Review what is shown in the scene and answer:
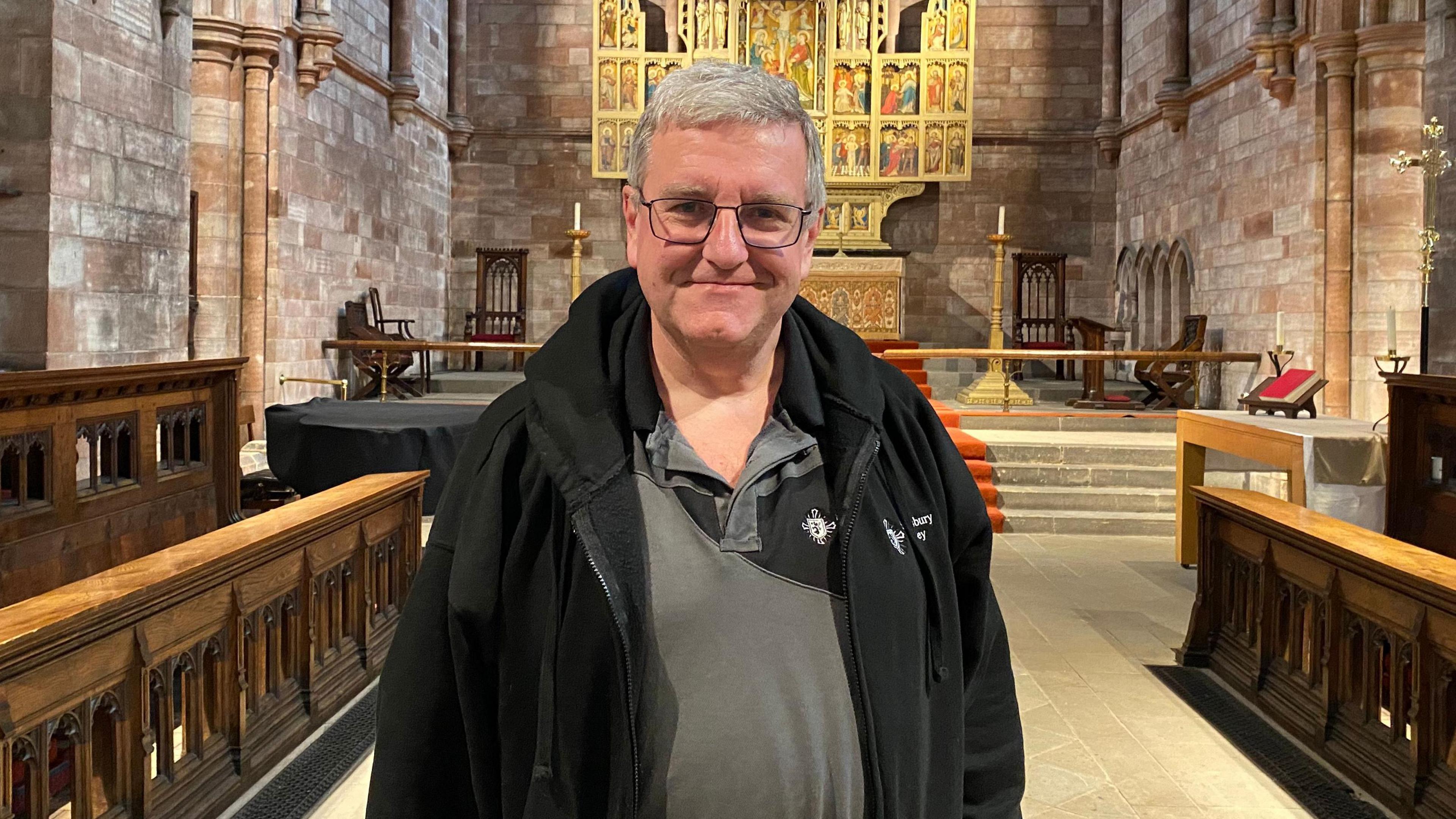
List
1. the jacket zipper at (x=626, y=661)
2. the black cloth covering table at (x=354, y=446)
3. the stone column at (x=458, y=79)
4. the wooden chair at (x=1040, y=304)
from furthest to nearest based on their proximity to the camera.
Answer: the stone column at (x=458, y=79) → the wooden chair at (x=1040, y=304) → the black cloth covering table at (x=354, y=446) → the jacket zipper at (x=626, y=661)

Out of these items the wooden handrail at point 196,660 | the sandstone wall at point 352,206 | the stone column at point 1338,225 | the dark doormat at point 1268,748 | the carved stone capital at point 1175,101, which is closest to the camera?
the wooden handrail at point 196,660

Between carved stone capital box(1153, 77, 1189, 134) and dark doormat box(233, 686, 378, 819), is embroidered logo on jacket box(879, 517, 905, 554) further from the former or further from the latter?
carved stone capital box(1153, 77, 1189, 134)

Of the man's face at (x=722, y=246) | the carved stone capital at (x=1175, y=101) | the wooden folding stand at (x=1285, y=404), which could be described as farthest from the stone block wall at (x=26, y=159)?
the carved stone capital at (x=1175, y=101)

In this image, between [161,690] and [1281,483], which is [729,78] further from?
[1281,483]

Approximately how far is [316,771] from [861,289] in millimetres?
9924

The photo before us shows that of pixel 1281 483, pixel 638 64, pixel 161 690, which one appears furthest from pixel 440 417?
pixel 638 64

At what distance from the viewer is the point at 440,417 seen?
19.1 feet

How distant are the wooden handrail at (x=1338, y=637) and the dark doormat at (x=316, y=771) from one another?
2.60 m

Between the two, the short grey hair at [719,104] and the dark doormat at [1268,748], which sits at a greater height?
the short grey hair at [719,104]

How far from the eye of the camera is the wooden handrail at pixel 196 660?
212 centimetres

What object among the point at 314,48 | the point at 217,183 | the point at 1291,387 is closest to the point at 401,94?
the point at 314,48

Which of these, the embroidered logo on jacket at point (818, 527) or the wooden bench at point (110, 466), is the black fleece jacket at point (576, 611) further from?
the wooden bench at point (110, 466)

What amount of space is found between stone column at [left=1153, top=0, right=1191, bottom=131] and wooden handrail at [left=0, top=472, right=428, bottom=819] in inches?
412

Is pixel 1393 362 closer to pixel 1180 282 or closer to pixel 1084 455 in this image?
pixel 1084 455
